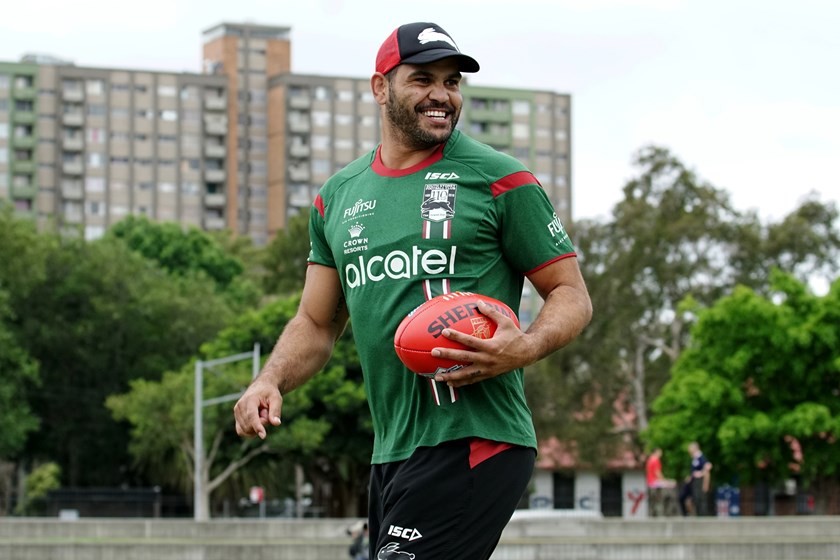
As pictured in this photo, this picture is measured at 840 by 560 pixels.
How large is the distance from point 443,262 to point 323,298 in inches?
29.5

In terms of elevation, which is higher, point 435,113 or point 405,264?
point 435,113

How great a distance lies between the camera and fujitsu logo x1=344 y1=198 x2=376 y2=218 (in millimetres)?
5074

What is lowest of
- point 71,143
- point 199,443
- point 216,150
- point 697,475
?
point 697,475

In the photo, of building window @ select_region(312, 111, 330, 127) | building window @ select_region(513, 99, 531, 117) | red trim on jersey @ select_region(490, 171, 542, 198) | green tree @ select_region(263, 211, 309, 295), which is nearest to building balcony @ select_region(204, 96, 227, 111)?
building window @ select_region(312, 111, 330, 127)

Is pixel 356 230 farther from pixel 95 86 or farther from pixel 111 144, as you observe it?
pixel 111 144

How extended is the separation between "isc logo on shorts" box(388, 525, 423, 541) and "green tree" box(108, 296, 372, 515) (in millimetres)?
47102

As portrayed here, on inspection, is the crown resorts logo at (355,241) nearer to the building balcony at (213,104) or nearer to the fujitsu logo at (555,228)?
the fujitsu logo at (555,228)

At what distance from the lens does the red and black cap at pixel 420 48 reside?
16.0 ft

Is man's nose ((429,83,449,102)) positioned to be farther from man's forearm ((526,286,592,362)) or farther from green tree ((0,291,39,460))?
green tree ((0,291,39,460))

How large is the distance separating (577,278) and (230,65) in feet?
440

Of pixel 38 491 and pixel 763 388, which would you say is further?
pixel 38 491

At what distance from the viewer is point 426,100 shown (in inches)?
195

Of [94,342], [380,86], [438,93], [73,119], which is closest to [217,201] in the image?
[73,119]

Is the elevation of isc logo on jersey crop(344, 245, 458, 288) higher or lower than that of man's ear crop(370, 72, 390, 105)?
lower
